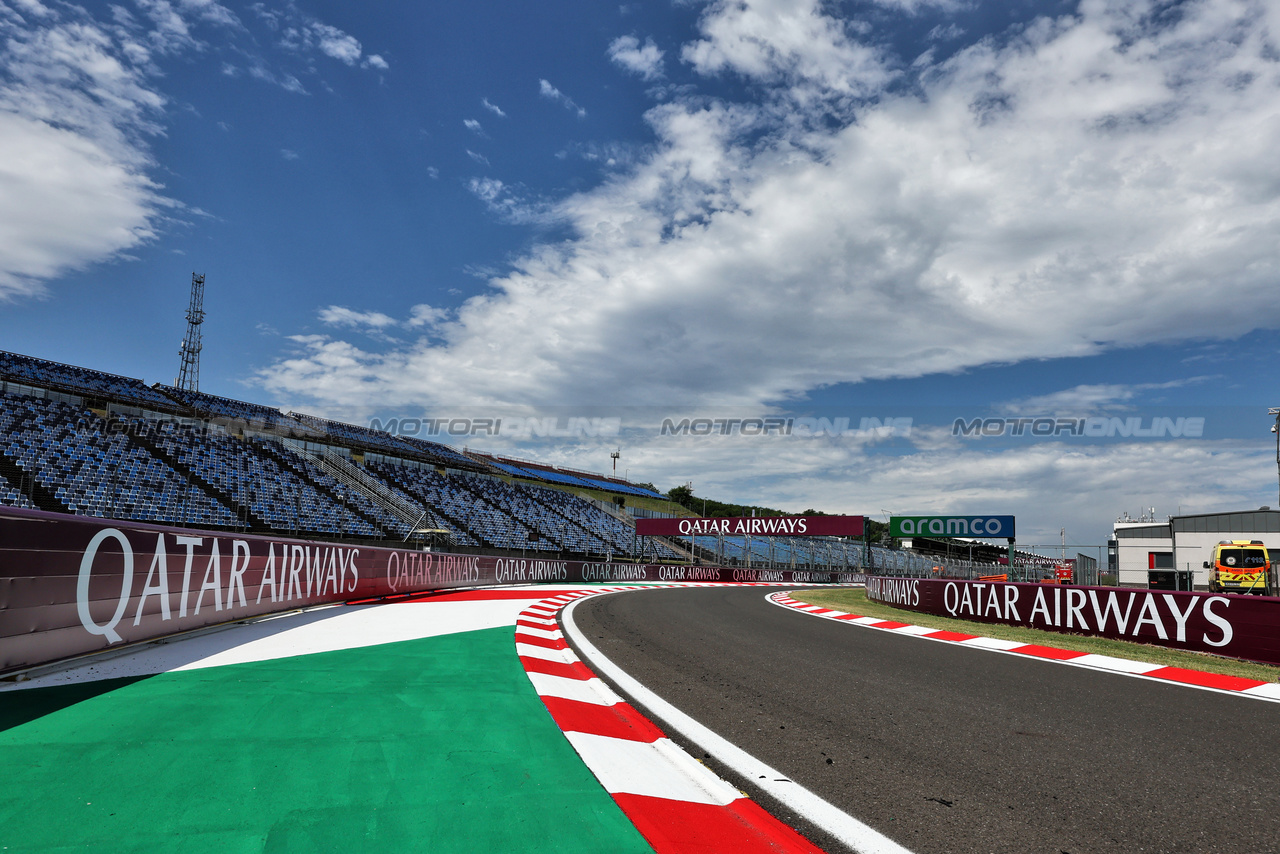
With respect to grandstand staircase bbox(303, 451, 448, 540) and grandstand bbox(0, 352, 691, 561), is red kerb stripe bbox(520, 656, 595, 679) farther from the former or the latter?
grandstand staircase bbox(303, 451, 448, 540)

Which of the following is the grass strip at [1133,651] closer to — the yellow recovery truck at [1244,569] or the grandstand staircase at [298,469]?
the yellow recovery truck at [1244,569]

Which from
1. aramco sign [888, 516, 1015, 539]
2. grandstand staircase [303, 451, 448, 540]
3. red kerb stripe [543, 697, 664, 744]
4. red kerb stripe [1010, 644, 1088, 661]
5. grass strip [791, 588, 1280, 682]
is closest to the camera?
red kerb stripe [543, 697, 664, 744]

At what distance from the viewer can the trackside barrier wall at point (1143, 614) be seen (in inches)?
328

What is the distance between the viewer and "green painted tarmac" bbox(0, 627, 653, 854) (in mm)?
2414

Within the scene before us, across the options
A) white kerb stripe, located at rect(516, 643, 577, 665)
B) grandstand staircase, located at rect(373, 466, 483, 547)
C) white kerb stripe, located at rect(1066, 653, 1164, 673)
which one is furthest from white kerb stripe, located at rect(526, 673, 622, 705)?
grandstand staircase, located at rect(373, 466, 483, 547)

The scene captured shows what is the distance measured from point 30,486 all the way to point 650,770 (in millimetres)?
25762

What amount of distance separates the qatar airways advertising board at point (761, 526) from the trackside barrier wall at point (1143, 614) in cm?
2488

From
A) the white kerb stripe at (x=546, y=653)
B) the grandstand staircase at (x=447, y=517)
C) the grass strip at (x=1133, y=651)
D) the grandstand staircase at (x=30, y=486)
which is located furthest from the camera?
the grandstand staircase at (x=447, y=517)

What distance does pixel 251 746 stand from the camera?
334 cm

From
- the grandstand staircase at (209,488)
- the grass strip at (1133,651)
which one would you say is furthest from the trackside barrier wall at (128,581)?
the grandstand staircase at (209,488)

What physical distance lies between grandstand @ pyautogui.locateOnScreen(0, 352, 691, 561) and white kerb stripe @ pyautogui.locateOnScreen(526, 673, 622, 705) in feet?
68.1

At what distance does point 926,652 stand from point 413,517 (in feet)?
96.1

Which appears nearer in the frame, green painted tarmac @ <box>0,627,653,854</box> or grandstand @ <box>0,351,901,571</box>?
green painted tarmac @ <box>0,627,653,854</box>

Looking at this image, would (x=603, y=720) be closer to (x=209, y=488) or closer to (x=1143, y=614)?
(x=1143, y=614)
